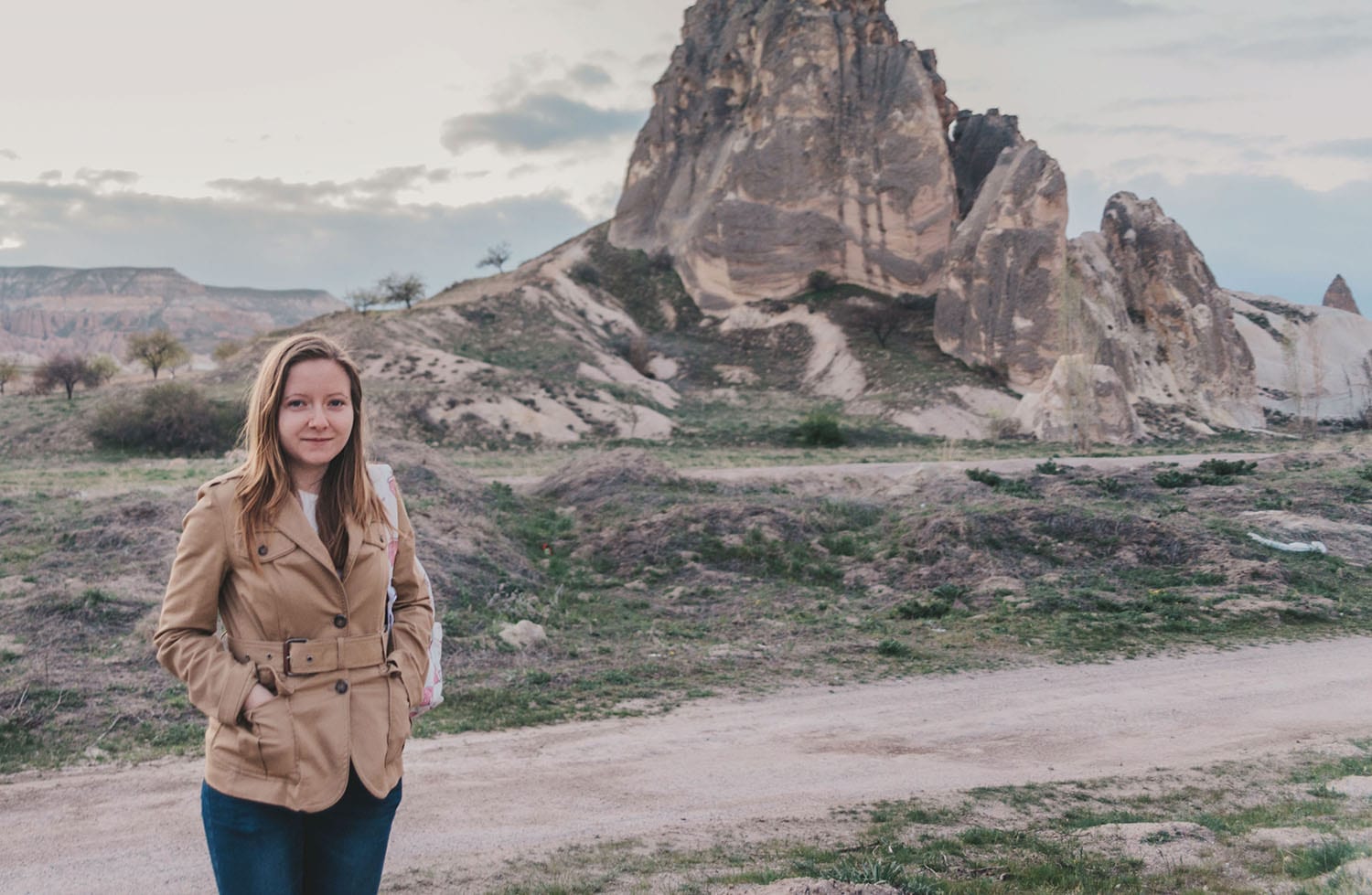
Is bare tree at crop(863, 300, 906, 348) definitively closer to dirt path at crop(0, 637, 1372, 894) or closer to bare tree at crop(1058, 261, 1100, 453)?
bare tree at crop(1058, 261, 1100, 453)

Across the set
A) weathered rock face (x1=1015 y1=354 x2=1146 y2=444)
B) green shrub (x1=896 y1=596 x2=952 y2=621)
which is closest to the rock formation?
weathered rock face (x1=1015 y1=354 x2=1146 y2=444)

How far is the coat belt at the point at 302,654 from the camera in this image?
110 inches

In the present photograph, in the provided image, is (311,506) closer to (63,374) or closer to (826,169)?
(63,374)

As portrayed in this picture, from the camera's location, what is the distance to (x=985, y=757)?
8.10 meters

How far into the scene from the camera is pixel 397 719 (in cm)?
298

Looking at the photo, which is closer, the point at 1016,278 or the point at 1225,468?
the point at 1225,468

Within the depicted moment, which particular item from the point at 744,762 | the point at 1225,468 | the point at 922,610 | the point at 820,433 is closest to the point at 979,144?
the point at 820,433

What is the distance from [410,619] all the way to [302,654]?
410mm

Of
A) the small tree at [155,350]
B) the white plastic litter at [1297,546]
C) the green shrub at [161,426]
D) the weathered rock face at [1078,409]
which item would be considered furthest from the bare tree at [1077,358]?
the small tree at [155,350]

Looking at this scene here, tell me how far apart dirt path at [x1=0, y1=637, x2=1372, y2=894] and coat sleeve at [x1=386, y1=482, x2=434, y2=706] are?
2841 mm

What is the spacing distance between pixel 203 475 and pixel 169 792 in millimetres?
18414

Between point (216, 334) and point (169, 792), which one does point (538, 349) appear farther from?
point (216, 334)

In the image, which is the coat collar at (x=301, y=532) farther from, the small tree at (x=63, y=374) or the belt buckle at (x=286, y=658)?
the small tree at (x=63, y=374)

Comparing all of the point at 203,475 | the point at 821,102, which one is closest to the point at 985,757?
the point at 203,475
